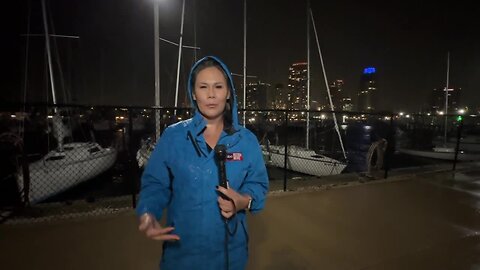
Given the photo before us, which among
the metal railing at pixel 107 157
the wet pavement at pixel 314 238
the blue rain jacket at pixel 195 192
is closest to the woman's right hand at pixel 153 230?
the blue rain jacket at pixel 195 192

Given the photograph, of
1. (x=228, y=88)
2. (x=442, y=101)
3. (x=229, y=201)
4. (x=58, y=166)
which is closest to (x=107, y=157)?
(x=58, y=166)

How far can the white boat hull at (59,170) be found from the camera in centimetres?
894

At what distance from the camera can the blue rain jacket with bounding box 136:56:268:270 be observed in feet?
4.57

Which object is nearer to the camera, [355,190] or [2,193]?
[355,190]

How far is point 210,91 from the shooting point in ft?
4.85

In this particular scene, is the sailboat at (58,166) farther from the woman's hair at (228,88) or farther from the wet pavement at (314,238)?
the woman's hair at (228,88)

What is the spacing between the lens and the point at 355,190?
217 inches

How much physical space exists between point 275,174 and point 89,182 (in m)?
9.85

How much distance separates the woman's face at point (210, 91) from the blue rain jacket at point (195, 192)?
0.18 feet

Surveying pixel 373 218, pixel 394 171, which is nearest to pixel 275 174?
pixel 394 171

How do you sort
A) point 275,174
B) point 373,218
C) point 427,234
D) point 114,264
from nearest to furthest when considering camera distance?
point 114,264 → point 427,234 → point 373,218 → point 275,174

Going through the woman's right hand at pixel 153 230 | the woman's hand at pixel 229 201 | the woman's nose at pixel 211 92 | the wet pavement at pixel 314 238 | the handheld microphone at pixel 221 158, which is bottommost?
the wet pavement at pixel 314 238

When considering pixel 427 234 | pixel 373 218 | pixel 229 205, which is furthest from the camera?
pixel 373 218

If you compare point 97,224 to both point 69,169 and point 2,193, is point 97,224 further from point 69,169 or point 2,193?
point 2,193
